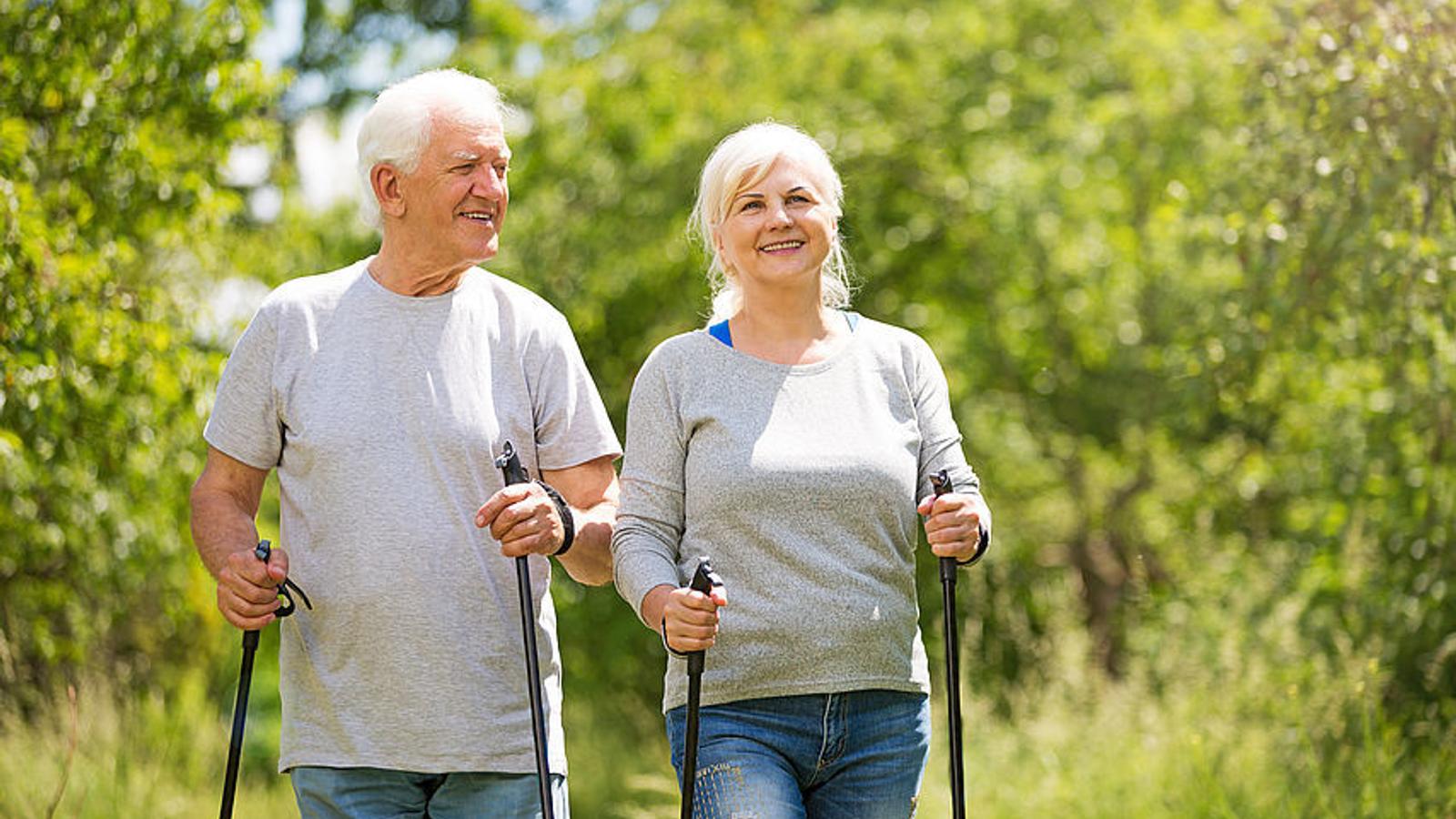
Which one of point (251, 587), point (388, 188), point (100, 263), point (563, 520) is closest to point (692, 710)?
point (563, 520)

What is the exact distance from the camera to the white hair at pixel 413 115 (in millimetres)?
2969

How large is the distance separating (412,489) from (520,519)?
235 mm

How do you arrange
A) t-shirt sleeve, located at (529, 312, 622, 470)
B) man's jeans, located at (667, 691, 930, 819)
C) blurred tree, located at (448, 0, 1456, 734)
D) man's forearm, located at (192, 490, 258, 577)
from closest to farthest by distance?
man's jeans, located at (667, 691, 930, 819), man's forearm, located at (192, 490, 258, 577), t-shirt sleeve, located at (529, 312, 622, 470), blurred tree, located at (448, 0, 1456, 734)

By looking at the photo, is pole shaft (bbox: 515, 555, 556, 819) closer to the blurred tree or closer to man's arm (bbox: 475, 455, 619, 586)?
man's arm (bbox: 475, 455, 619, 586)

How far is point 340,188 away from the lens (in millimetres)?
9750

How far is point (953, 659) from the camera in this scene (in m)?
2.91

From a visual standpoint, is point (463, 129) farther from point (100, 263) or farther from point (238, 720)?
point (100, 263)

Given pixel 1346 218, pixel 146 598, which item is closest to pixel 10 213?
pixel 1346 218

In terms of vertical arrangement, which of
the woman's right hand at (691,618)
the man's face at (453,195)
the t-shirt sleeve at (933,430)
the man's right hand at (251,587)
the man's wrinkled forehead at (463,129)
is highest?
the man's wrinkled forehead at (463,129)

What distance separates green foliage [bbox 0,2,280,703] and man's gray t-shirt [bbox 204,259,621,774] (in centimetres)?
152

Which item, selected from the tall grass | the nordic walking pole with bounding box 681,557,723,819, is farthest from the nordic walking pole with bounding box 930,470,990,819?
the tall grass

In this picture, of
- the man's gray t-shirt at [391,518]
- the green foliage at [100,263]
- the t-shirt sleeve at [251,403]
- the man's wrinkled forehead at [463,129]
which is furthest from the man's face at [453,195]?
the green foliage at [100,263]

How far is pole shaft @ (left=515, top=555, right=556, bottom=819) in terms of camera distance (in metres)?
2.78

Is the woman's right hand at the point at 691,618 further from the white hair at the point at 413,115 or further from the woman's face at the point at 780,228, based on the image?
the white hair at the point at 413,115
